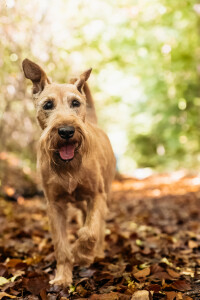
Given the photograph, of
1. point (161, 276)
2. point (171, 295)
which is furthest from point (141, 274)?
point (171, 295)

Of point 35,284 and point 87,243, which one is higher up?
point 87,243

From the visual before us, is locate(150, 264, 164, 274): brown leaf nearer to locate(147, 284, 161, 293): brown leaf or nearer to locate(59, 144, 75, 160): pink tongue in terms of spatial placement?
locate(147, 284, 161, 293): brown leaf

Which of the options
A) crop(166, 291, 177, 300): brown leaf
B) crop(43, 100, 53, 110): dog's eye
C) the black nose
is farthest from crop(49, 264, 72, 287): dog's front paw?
crop(43, 100, 53, 110): dog's eye

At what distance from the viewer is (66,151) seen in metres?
2.94

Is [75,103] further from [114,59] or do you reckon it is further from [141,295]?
[114,59]

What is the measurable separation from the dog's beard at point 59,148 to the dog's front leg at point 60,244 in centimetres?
48

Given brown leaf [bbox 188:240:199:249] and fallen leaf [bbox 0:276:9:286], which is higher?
fallen leaf [bbox 0:276:9:286]

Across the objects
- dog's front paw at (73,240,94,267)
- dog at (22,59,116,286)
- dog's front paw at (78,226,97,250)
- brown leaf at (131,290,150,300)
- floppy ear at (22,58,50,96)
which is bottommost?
brown leaf at (131,290,150,300)

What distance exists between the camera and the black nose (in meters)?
2.74

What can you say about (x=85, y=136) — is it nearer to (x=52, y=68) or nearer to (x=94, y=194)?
(x=94, y=194)

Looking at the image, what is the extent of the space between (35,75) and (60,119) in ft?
2.41

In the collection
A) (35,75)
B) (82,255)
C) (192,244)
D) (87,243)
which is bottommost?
(192,244)

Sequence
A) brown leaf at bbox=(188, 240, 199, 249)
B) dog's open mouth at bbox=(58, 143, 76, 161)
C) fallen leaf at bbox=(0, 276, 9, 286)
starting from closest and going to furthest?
dog's open mouth at bbox=(58, 143, 76, 161) → fallen leaf at bbox=(0, 276, 9, 286) → brown leaf at bbox=(188, 240, 199, 249)

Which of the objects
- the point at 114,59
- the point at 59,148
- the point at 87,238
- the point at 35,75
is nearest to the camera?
the point at 59,148
